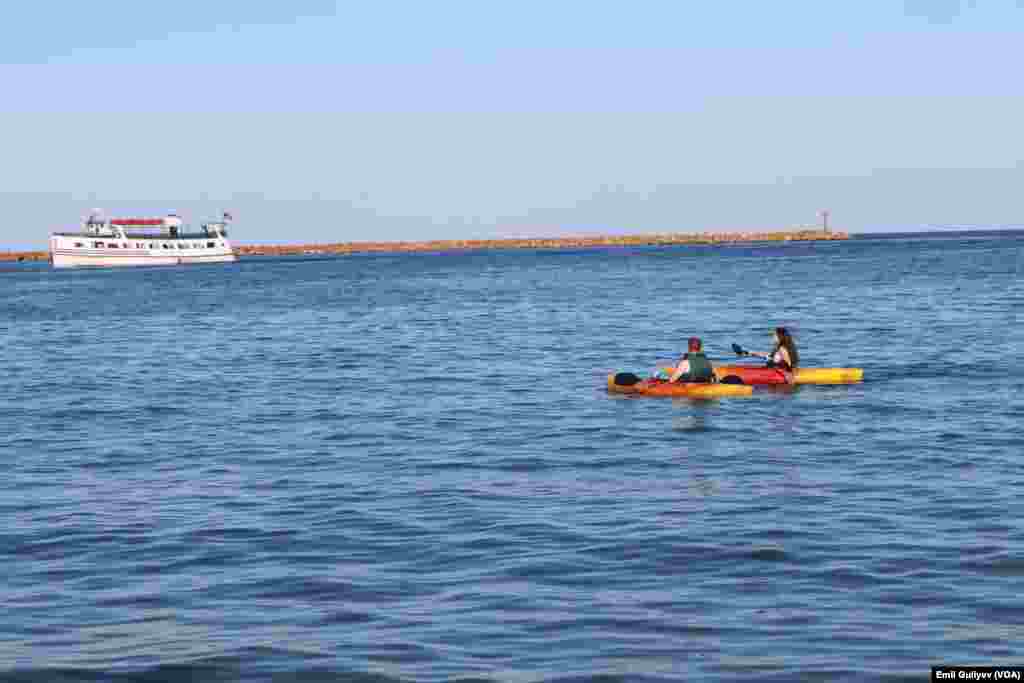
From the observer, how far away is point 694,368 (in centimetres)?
2881

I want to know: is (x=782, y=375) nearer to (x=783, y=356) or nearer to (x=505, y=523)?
(x=783, y=356)

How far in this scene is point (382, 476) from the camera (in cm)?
1950

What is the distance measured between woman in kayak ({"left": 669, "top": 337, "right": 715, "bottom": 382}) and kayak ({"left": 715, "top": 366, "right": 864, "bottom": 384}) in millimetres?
1078

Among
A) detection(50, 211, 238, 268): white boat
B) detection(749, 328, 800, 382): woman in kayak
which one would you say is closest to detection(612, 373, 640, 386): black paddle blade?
detection(749, 328, 800, 382): woman in kayak

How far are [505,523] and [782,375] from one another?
52.2 feet

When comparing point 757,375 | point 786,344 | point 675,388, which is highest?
point 786,344

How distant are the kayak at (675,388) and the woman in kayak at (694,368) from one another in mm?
127

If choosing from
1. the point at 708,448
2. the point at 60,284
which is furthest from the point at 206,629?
the point at 60,284

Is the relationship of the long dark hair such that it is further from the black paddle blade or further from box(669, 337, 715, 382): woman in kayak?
the black paddle blade

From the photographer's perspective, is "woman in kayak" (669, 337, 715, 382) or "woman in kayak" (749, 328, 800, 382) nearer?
"woman in kayak" (669, 337, 715, 382)

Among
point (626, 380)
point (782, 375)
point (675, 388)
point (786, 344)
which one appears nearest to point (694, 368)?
point (675, 388)

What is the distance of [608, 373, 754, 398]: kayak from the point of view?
2875cm

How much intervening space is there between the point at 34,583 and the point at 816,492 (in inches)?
385

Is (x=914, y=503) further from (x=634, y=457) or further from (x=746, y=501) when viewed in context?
(x=634, y=457)
